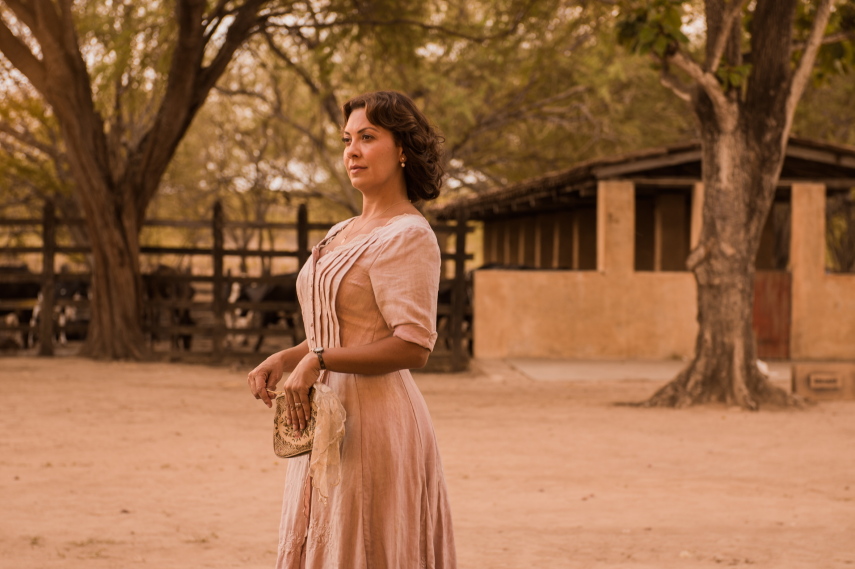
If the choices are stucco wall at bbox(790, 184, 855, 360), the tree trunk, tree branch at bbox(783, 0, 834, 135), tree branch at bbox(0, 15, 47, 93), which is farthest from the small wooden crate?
tree branch at bbox(0, 15, 47, 93)

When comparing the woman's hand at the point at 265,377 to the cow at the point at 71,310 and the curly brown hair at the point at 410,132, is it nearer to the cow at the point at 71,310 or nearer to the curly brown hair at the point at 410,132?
the curly brown hair at the point at 410,132

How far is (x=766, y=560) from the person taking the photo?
17.4 feet

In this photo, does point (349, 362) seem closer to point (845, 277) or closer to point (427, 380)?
point (427, 380)

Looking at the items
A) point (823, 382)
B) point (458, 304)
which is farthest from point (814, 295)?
point (458, 304)

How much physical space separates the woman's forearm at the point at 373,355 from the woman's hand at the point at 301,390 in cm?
4

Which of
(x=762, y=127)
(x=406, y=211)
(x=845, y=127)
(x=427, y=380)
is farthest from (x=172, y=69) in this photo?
(x=845, y=127)

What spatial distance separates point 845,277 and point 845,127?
933 cm

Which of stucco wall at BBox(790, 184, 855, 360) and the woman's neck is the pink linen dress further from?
stucco wall at BBox(790, 184, 855, 360)

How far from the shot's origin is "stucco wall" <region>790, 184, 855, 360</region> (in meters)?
Answer: 16.9

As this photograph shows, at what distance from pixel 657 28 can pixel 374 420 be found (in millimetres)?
8678

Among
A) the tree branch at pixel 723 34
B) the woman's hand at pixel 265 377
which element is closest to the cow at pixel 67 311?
the tree branch at pixel 723 34

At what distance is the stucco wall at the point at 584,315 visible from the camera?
16734mm

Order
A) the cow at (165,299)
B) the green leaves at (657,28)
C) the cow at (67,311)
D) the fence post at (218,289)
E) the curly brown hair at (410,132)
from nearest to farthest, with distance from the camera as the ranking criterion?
the curly brown hair at (410,132), the green leaves at (657,28), the fence post at (218,289), the cow at (165,299), the cow at (67,311)

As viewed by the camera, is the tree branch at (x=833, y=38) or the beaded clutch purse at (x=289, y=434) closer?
the beaded clutch purse at (x=289, y=434)
